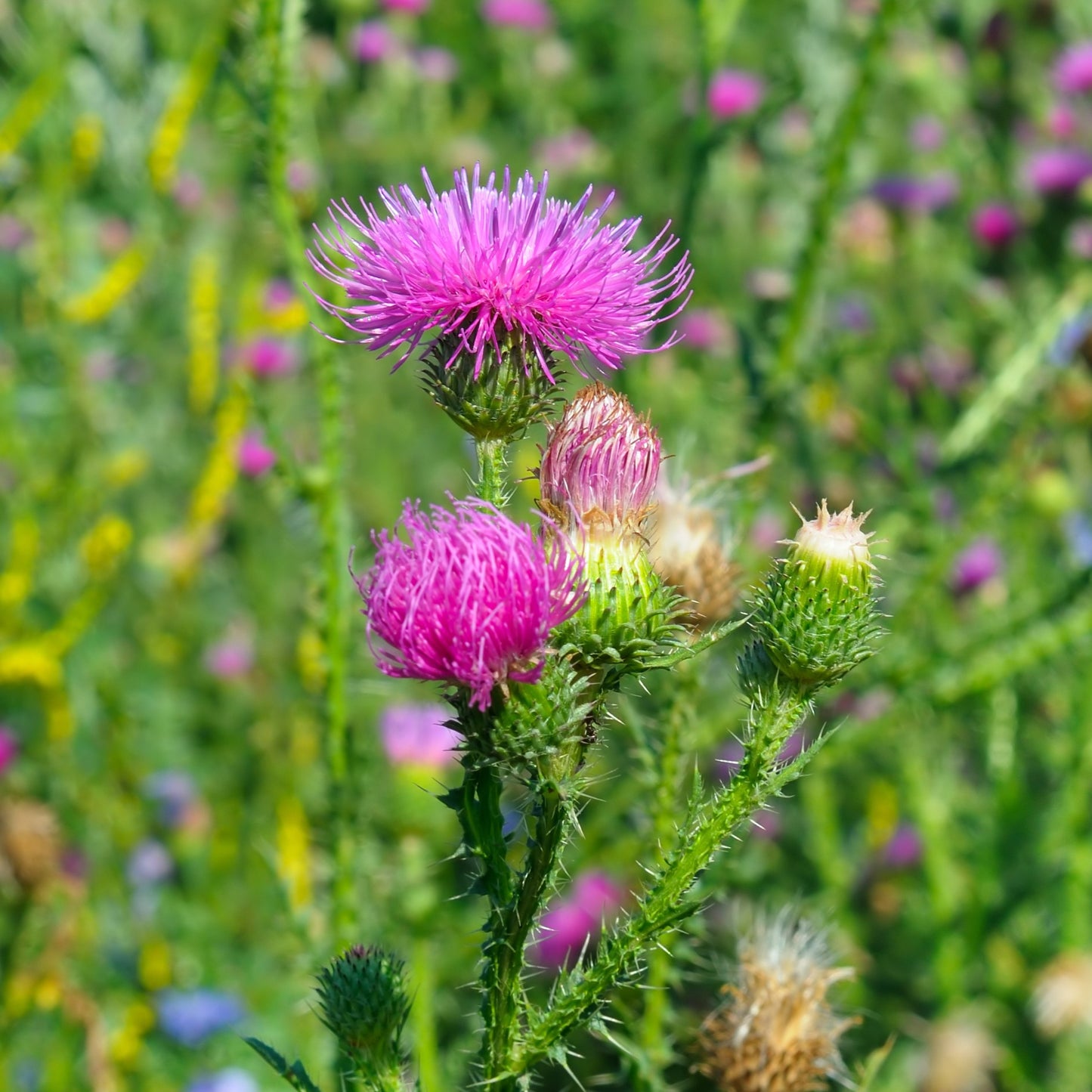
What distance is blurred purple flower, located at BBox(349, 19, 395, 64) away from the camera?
21.0ft

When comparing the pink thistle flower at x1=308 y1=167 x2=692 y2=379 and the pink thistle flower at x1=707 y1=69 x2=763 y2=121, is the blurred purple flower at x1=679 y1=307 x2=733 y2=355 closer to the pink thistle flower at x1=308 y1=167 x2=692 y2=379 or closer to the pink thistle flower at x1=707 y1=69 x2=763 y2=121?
the pink thistle flower at x1=707 y1=69 x2=763 y2=121

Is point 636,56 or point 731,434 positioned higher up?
point 636,56

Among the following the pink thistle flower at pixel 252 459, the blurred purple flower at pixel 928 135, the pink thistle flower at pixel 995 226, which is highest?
the blurred purple flower at pixel 928 135

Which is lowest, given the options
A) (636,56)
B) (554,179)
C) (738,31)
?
(554,179)

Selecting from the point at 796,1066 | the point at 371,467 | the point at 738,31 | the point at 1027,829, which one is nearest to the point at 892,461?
the point at 1027,829

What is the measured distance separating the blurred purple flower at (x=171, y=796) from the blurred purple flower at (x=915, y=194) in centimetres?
328

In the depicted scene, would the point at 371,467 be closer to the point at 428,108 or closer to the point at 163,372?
the point at 163,372

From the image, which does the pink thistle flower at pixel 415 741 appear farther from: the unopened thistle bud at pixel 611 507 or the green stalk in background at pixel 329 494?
the unopened thistle bud at pixel 611 507

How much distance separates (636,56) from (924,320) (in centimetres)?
400

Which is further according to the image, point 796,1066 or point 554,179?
point 554,179

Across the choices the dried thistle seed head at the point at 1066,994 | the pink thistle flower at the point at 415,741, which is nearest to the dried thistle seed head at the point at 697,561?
the pink thistle flower at the point at 415,741

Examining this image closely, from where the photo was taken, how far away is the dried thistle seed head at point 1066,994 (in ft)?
9.18

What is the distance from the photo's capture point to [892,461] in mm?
2748

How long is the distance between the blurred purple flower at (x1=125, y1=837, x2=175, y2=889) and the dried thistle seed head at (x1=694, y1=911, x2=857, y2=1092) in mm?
2516
